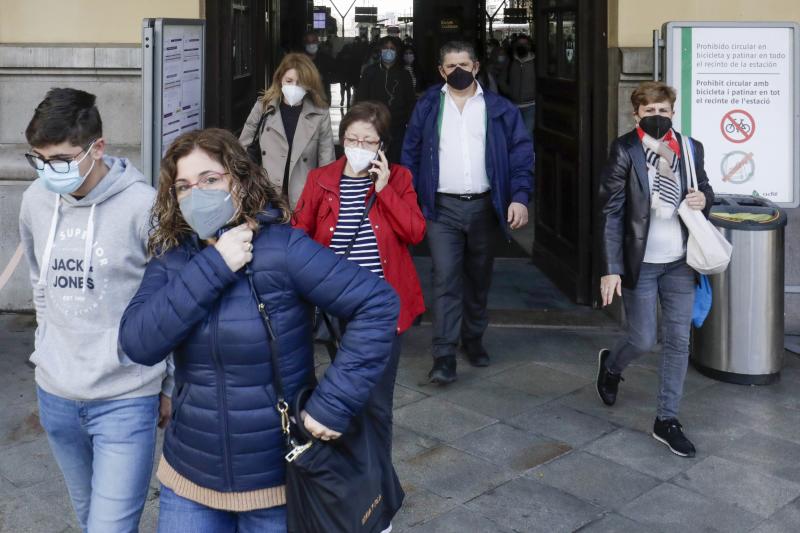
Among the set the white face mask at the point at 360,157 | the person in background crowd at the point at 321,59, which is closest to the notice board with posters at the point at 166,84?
the white face mask at the point at 360,157

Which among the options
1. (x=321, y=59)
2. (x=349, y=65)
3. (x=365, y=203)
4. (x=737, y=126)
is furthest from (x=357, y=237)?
(x=349, y=65)

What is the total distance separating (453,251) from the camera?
245 inches

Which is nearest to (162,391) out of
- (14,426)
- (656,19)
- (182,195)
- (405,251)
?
(182,195)

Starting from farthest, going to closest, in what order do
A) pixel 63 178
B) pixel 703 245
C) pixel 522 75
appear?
pixel 522 75, pixel 703 245, pixel 63 178

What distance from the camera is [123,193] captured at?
10.8 ft

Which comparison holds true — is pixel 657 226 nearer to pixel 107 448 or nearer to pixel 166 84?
pixel 166 84

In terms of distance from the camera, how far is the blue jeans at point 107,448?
3.12m

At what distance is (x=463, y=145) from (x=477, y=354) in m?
1.25

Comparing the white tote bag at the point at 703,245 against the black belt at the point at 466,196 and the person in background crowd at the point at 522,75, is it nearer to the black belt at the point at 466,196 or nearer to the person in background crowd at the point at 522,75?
the black belt at the point at 466,196

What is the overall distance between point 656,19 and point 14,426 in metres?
4.42

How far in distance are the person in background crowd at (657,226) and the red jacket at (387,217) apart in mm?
956

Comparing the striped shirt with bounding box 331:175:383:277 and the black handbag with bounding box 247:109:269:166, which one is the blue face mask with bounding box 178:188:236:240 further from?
the black handbag with bounding box 247:109:269:166

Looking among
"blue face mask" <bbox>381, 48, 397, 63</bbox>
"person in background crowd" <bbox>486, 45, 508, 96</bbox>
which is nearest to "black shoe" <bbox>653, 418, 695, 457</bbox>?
"blue face mask" <bbox>381, 48, 397, 63</bbox>

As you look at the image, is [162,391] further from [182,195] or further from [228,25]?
[228,25]
